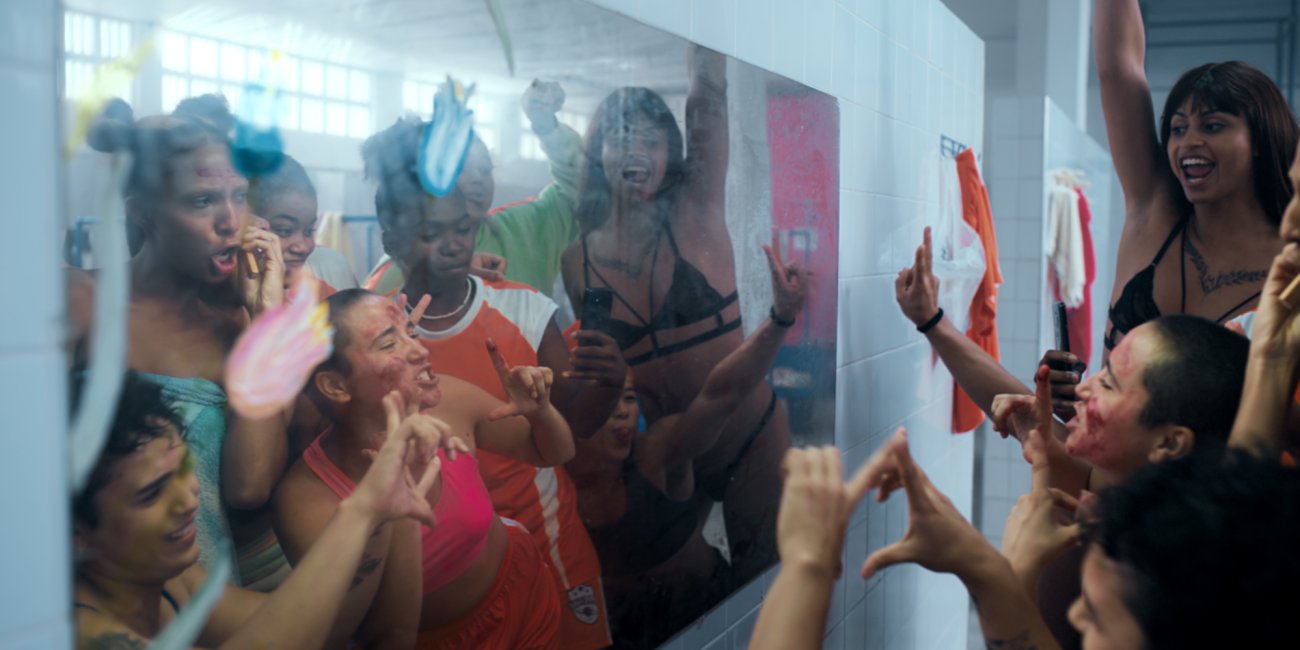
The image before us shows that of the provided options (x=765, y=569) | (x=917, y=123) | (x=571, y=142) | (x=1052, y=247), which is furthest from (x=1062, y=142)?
(x=571, y=142)

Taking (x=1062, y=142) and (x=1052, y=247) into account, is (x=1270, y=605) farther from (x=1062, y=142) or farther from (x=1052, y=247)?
(x=1062, y=142)

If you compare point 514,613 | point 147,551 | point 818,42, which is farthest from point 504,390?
point 818,42

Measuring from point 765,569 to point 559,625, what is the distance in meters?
0.66

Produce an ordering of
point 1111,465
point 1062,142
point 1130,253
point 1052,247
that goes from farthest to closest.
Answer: point 1062,142, point 1052,247, point 1130,253, point 1111,465

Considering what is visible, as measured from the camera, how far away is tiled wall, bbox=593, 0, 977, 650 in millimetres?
1878

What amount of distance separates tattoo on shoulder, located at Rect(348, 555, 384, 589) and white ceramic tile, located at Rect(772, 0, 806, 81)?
1197 millimetres

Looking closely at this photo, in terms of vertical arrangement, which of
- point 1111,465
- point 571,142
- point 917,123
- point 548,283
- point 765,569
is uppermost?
point 917,123

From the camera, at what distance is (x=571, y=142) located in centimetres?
134

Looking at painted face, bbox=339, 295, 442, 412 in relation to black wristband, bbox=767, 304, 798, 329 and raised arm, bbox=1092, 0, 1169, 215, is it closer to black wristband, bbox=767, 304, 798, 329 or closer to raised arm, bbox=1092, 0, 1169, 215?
black wristband, bbox=767, 304, 798, 329

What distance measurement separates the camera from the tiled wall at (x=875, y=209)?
6.16 ft

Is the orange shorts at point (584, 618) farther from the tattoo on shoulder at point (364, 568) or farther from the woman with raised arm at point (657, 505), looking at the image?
the tattoo on shoulder at point (364, 568)

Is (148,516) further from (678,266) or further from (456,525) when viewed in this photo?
(678,266)

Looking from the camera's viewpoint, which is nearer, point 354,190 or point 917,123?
point 354,190

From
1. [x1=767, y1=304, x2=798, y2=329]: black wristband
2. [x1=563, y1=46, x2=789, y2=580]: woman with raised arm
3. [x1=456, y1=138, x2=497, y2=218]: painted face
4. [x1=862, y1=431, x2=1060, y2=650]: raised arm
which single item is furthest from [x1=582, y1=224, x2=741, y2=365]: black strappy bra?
[x1=862, y1=431, x2=1060, y2=650]: raised arm
